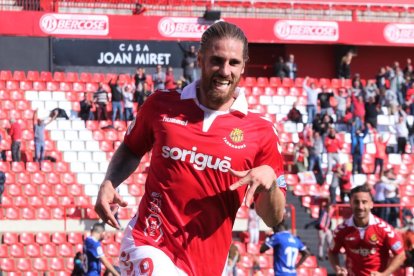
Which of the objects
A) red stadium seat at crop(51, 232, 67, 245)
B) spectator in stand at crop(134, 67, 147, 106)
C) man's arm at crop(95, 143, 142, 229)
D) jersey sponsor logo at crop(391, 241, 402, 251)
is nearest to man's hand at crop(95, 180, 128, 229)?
man's arm at crop(95, 143, 142, 229)

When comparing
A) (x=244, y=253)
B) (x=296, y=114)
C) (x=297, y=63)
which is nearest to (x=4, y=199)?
(x=244, y=253)

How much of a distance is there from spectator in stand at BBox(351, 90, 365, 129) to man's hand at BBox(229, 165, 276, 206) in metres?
23.3

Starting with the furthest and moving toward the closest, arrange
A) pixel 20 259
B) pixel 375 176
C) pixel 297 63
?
1. pixel 297 63
2. pixel 375 176
3. pixel 20 259

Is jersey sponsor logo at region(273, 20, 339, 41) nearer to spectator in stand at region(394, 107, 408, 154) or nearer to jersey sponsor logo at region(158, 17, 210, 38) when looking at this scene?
jersey sponsor logo at region(158, 17, 210, 38)

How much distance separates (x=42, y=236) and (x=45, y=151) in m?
3.77

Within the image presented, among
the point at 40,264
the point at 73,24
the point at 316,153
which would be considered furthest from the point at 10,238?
the point at 73,24

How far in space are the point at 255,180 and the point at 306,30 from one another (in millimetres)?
28059

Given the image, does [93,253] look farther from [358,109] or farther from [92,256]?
[358,109]

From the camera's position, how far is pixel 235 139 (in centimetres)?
540

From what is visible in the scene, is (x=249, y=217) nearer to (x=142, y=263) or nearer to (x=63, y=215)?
(x=63, y=215)

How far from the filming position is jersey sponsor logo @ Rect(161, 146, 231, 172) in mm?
5348

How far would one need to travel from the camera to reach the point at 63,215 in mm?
23062

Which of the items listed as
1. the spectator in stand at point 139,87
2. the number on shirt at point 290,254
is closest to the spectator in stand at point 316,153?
the spectator in stand at point 139,87

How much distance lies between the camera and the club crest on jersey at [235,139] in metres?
5.38
